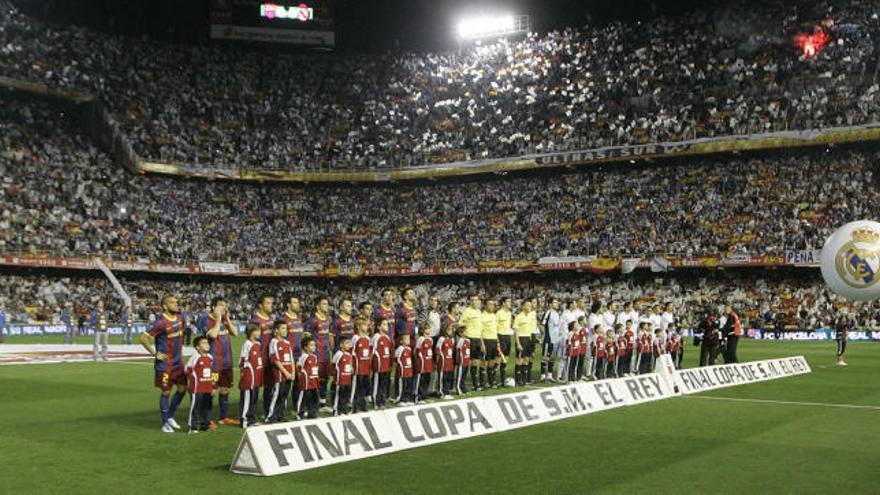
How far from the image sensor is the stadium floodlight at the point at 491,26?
2547 inches

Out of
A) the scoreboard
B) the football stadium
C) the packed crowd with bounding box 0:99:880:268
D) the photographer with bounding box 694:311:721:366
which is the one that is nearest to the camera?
the football stadium

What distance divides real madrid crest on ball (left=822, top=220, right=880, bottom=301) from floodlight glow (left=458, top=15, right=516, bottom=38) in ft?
148

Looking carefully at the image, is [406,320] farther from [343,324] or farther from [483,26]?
[483,26]

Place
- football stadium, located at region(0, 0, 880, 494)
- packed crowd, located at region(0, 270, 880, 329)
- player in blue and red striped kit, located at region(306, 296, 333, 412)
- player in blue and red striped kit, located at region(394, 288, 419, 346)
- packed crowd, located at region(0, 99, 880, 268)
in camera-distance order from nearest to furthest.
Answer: football stadium, located at region(0, 0, 880, 494), player in blue and red striped kit, located at region(306, 296, 333, 412), player in blue and red striped kit, located at region(394, 288, 419, 346), packed crowd, located at region(0, 270, 880, 329), packed crowd, located at region(0, 99, 880, 268)

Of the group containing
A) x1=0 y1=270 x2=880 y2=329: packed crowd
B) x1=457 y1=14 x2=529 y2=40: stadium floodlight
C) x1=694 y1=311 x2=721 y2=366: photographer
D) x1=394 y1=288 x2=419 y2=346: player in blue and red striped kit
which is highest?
x1=457 y1=14 x2=529 y2=40: stadium floodlight

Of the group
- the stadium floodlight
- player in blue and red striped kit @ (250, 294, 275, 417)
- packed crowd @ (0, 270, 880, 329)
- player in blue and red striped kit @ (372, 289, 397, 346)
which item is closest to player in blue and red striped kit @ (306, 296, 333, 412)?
player in blue and red striped kit @ (250, 294, 275, 417)

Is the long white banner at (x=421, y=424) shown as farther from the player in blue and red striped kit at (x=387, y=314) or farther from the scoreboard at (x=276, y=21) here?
the scoreboard at (x=276, y=21)

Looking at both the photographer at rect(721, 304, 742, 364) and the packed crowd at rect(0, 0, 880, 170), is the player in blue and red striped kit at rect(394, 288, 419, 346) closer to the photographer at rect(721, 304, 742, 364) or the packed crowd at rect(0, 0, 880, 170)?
the photographer at rect(721, 304, 742, 364)

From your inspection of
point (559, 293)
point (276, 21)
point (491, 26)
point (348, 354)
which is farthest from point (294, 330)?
point (491, 26)

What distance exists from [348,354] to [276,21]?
2068 inches

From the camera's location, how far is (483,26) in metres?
65.4

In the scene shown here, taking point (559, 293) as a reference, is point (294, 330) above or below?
above

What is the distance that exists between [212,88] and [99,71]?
8.53 metres

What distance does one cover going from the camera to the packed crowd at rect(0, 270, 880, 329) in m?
45.3
